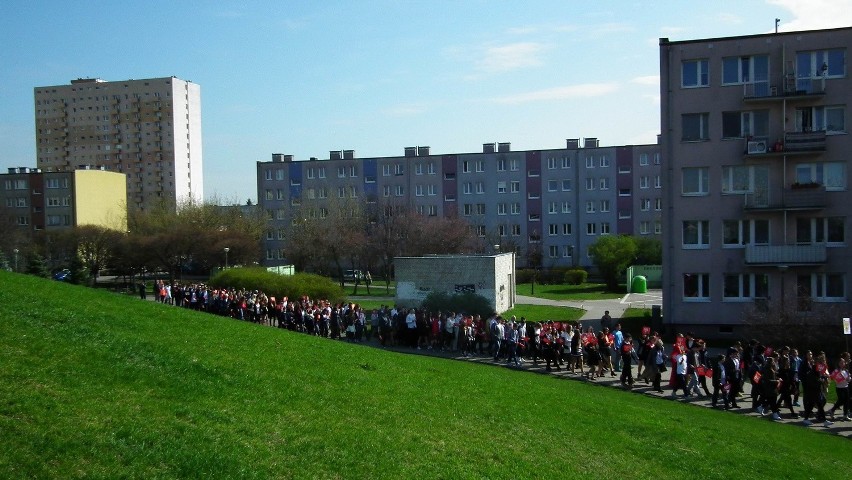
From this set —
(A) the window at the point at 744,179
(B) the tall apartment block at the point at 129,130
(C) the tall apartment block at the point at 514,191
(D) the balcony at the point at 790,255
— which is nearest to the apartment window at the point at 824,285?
(D) the balcony at the point at 790,255

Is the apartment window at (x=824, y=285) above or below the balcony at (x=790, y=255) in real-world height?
below

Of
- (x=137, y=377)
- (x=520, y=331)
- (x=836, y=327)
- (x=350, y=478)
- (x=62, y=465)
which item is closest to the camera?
(x=62, y=465)

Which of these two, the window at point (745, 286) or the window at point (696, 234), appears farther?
the window at point (696, 234)

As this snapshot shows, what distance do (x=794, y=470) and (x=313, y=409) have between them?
371 inches

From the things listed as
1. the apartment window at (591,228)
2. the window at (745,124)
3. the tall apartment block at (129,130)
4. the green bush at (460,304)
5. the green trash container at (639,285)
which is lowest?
the green trash container at (639,285)

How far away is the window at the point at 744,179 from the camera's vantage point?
35.2 m

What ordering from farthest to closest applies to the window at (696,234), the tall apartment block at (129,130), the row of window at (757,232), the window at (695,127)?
1. the tall apartment block at (129,130)
2. the window at (696,234)
3. the window at (695,127)
4. the row of window at (757,232)

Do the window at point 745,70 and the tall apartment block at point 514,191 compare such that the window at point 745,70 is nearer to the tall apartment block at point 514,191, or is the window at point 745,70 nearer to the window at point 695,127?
the window at point 695,127

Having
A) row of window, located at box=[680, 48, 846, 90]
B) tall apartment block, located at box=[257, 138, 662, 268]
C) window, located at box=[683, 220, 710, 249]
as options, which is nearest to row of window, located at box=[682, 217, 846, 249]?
window, located at box=[683, 220, 710, 249]

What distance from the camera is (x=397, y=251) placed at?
6762 centimetres

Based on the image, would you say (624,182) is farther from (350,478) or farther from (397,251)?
(350,478)

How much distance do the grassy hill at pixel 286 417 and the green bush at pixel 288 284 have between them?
69.8 feet

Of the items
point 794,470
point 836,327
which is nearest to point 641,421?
point 794,470

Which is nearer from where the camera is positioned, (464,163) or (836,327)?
(836,327)
